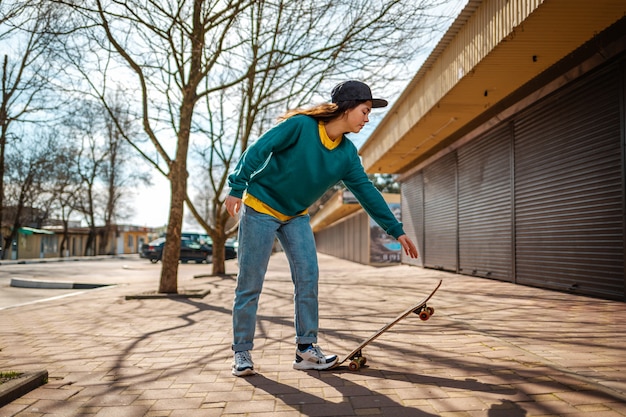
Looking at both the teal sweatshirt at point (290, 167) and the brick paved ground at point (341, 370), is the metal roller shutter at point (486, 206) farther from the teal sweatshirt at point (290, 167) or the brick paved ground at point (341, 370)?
the teal sweatshirt at point (290, 167)

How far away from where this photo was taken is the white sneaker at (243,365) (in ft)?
9.87

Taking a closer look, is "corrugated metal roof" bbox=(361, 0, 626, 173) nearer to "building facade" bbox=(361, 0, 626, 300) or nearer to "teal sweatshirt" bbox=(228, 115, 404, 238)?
"building facade" bbox=(361, 0, 626, 300)

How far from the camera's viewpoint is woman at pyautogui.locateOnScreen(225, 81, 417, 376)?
3037 millimetres

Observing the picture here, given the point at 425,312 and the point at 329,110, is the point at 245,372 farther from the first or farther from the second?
the point at 329,110

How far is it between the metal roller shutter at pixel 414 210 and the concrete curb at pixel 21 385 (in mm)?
14430

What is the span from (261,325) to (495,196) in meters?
7.10

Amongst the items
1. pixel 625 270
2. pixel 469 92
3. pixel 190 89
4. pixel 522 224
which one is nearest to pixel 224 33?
pixel 190 89

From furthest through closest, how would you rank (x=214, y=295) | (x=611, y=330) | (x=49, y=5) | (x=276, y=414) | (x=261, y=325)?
Answer: (x=214, y=295) < (x=49, y=5) < (x=261, y=325) < (x=611, y=330) < (x=276, y=414)

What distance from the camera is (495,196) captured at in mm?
10422

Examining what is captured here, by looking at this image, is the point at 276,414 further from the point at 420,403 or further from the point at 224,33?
the point at 224,33

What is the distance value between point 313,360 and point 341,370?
0.64ft

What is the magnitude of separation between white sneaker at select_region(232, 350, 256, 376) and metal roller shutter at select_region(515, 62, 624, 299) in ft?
18.0

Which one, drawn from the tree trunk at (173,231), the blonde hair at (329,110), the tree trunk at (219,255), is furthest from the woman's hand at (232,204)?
the tree trunk at (219,255)

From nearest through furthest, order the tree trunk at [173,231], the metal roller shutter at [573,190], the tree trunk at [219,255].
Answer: the metal roller shutter at [573,190]
the tree trunk at [173,231]
the tree trunk at [219,255]
